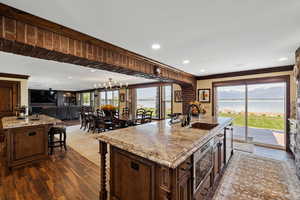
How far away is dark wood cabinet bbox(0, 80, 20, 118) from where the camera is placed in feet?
15.4

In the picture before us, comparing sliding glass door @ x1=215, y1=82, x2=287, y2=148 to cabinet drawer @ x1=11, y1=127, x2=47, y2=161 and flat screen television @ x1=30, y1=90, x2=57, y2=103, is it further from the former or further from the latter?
flat screen television @ x1=30, y1=90, x2=57, y2=103

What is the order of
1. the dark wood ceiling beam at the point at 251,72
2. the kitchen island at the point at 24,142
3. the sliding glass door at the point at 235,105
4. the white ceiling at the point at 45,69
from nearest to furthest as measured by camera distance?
the kitchen island at the point at 24,142, the white ceiling at the point at 45,69, the dark wood ceiling beam at the point at 251,72, the sliding glass door at the point at 235,105

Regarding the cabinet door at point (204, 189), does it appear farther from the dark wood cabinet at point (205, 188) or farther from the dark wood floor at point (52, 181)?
the dark wood floor at point (52, 181)

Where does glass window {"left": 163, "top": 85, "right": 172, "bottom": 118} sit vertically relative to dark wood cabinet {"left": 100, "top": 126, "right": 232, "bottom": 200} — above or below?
above

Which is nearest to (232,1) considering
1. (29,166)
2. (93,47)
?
(93,47)

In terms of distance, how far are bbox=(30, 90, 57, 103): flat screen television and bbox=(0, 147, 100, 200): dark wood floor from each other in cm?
964

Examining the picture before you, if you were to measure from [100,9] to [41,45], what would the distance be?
90cm

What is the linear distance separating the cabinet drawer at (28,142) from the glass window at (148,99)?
475 centimetres

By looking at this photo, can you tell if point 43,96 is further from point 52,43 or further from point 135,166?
point 135,166

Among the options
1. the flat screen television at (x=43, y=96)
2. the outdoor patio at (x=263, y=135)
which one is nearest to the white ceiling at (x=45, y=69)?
the outdoor patio at (x=263, y=135)

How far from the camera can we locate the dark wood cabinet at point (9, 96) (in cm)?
469

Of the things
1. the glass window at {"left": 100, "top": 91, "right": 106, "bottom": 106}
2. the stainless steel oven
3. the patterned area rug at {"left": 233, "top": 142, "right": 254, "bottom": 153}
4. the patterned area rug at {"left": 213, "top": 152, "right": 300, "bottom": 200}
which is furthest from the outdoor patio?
the glass window at {"left": 100, "top": 91, "right": 106, "bottom": 106}

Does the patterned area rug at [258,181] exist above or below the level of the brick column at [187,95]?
below

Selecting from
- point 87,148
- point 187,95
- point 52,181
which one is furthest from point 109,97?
point 52,181
